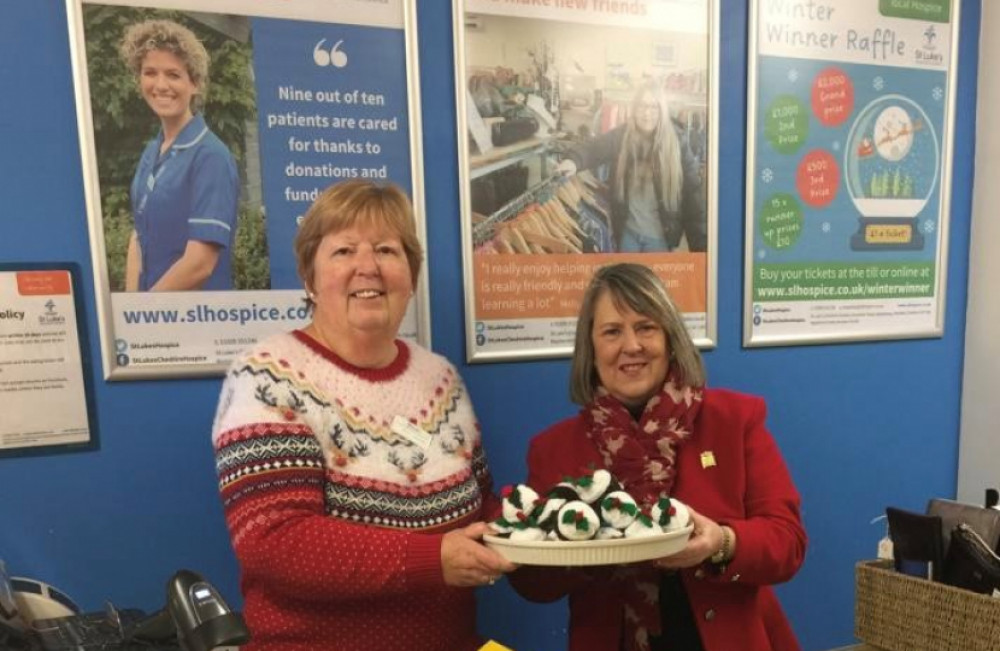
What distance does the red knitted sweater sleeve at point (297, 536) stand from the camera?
1.03 m

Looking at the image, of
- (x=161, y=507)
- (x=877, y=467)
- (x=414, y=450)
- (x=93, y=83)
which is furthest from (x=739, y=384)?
(x=93, y=83)

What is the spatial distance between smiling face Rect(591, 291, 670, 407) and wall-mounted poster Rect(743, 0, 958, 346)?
0.78m

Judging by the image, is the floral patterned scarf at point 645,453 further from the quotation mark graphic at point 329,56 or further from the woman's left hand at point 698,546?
the quotation mark graphic at point 329,56

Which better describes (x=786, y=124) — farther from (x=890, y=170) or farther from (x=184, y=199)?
(x=184, y=199)

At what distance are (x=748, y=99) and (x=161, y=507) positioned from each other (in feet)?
6.05

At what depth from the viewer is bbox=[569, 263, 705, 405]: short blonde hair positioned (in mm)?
1257

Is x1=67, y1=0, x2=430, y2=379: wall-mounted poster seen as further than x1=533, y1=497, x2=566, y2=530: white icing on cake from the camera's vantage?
Yes

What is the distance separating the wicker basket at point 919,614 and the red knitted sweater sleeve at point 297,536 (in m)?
1.03

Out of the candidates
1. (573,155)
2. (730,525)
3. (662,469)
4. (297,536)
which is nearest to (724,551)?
(730,525)

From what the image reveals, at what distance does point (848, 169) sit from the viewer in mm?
1993

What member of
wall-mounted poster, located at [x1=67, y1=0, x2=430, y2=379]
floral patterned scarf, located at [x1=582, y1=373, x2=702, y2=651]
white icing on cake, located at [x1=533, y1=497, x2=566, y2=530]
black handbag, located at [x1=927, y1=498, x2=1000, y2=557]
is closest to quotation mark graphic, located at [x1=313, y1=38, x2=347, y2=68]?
wall-mounted poster, located at [x1=67, y1=0, x2=430, y2=379]

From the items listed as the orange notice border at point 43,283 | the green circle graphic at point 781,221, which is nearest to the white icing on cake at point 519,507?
the orange notice border at point 43,283

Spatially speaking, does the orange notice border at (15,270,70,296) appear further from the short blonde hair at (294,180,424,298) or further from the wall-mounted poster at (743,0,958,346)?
the wall-mounted poster at (743,0,958,346)

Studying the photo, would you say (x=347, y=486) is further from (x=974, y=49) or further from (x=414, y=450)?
(x=974, y=49)
